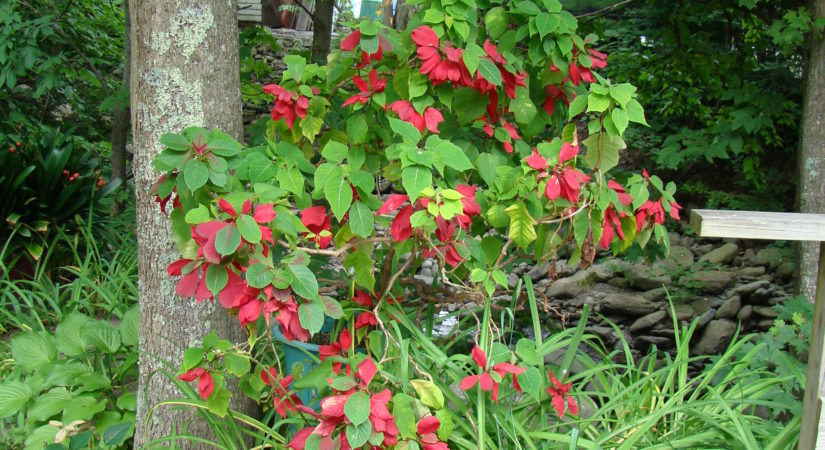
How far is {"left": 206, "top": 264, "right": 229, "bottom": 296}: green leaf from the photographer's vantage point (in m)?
1.73

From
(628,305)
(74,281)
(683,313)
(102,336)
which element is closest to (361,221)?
(102,336)

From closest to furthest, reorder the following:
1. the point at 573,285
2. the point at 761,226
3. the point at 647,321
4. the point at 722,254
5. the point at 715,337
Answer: the point at 761,226 → the point at 715,337 → the point at 647,321 → the point at 573,285 → the point at 722,254

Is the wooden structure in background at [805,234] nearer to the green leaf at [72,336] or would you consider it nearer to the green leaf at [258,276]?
the green leaf at [258,276]

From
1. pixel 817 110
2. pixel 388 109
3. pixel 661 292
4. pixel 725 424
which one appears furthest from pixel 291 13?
pixel 725 424

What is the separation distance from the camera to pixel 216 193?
1906mm

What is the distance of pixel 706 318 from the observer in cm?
469

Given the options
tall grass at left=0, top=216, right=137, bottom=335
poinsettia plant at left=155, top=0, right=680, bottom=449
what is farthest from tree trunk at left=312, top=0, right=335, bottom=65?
poinsettia plant at left=155, top=0, right=680, bottom=449

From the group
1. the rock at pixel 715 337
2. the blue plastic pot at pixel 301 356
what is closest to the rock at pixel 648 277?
the rock at pixel 715 337

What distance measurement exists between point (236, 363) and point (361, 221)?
1.74ft

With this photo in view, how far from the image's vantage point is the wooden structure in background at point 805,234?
1591mm

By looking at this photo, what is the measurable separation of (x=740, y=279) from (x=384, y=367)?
4.13 metres

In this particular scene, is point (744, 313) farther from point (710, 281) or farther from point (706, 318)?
point (710, 281)

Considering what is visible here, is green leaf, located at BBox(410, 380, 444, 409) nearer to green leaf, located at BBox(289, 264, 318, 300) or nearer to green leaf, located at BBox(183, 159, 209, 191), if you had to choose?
green leaf, located at BBox(289, 264, 318, 300)

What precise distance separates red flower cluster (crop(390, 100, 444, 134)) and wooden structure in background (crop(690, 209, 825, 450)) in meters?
0.71
